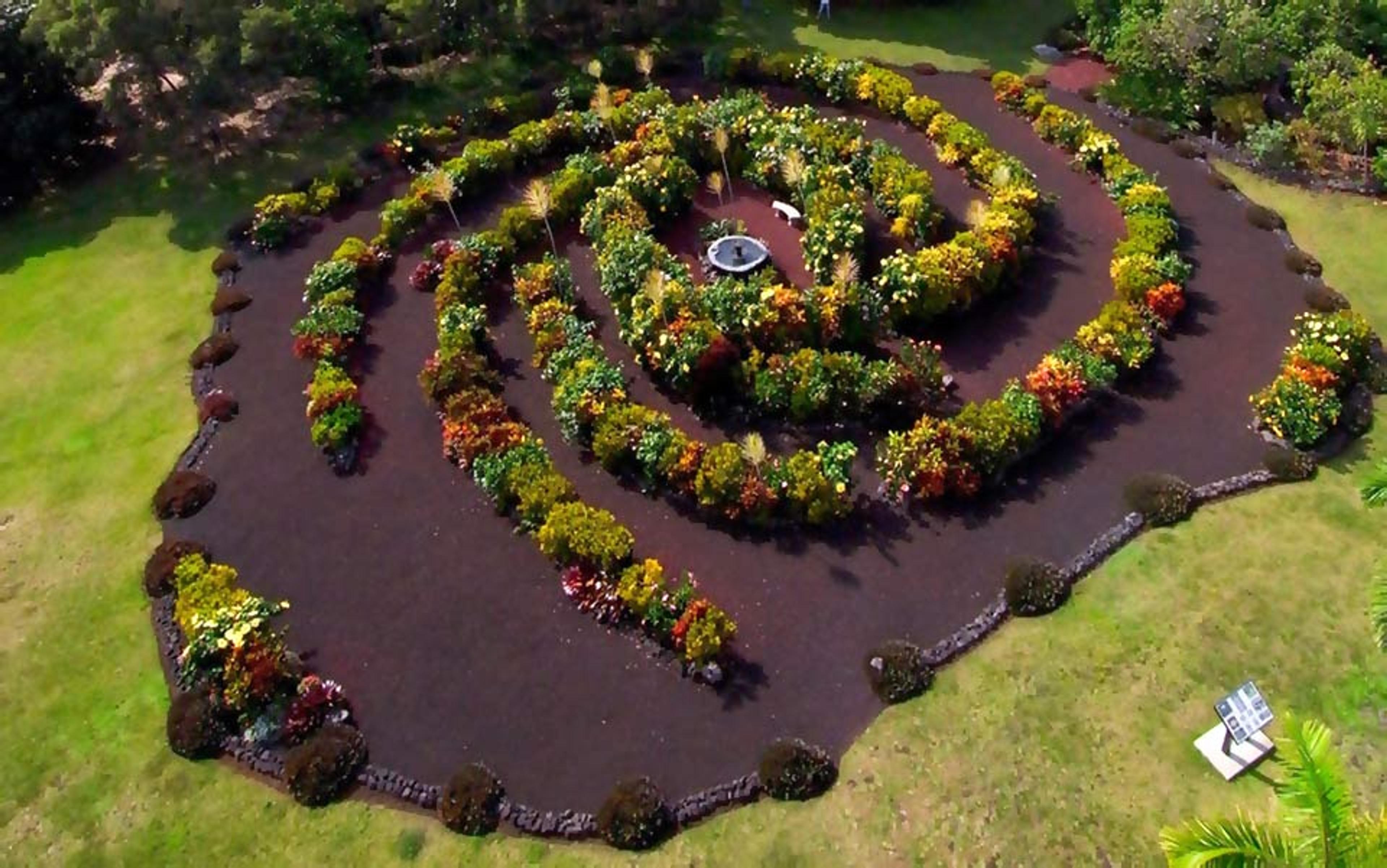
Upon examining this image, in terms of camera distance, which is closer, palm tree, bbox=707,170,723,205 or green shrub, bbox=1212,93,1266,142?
palm tree, bbox=707,170,723,205

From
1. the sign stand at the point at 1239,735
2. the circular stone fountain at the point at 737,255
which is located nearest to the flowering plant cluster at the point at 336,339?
the circular stone fountain at the point at 737,255

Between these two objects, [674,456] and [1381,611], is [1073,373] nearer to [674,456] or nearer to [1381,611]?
[674,456]

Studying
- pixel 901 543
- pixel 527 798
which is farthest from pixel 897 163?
pixel 527 798

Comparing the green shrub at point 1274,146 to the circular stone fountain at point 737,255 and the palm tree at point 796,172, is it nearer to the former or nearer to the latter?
the palm tree at point 796,172

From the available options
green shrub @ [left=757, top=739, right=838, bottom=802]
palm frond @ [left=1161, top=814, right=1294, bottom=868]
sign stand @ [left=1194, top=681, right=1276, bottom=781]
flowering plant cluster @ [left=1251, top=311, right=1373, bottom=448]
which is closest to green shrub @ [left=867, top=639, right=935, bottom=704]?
green shrub @ [left=757, top=739, right=838, bottom=802]

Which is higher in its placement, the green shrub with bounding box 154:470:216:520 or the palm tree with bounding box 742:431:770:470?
the palm tree with bounding box 742:431:770:470

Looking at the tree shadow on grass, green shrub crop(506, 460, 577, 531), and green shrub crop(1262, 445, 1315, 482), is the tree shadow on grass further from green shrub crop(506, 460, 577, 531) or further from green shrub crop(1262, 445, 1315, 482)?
green shrub crop(1262, 445, 1315, 482)

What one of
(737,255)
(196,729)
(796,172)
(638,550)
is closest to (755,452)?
(638,550)
